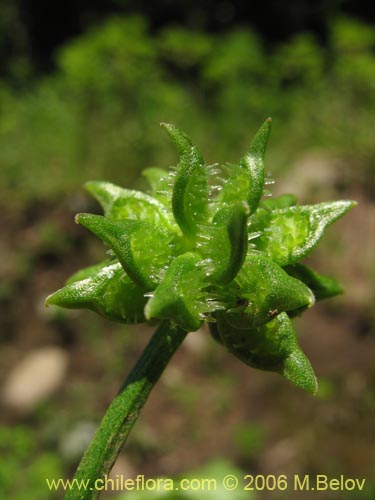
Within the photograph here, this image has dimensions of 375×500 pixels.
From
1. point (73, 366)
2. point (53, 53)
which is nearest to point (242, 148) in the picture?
point (73, 366)

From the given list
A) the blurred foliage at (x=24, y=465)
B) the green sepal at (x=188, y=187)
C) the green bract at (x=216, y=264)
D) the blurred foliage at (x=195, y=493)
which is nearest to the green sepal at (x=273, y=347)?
the green bract at (x=216, y=264)

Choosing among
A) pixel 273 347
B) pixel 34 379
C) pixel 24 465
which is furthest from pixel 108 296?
pixel 34 379

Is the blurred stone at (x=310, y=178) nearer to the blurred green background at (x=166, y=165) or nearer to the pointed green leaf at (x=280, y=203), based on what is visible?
the blurred green background at (x=166, y=165)

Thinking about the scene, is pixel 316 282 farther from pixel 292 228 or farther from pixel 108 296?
pixel 108 296

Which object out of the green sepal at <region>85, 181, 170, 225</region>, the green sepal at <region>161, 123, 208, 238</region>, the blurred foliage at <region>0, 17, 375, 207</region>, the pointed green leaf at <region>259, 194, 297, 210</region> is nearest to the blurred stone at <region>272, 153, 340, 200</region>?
the blurred foliage at <region>0, 17, 375, 207</region>

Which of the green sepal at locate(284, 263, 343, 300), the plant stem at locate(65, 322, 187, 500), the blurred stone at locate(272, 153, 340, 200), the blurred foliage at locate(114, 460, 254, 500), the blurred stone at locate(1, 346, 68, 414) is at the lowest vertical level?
the blurred stone at locate(272, 153, 340, 200)

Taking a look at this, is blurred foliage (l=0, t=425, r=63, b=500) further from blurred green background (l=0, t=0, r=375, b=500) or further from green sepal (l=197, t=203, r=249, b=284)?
green sepal (l=197, t=203, r=249, b=284)

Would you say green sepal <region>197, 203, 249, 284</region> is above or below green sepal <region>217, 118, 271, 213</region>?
below
